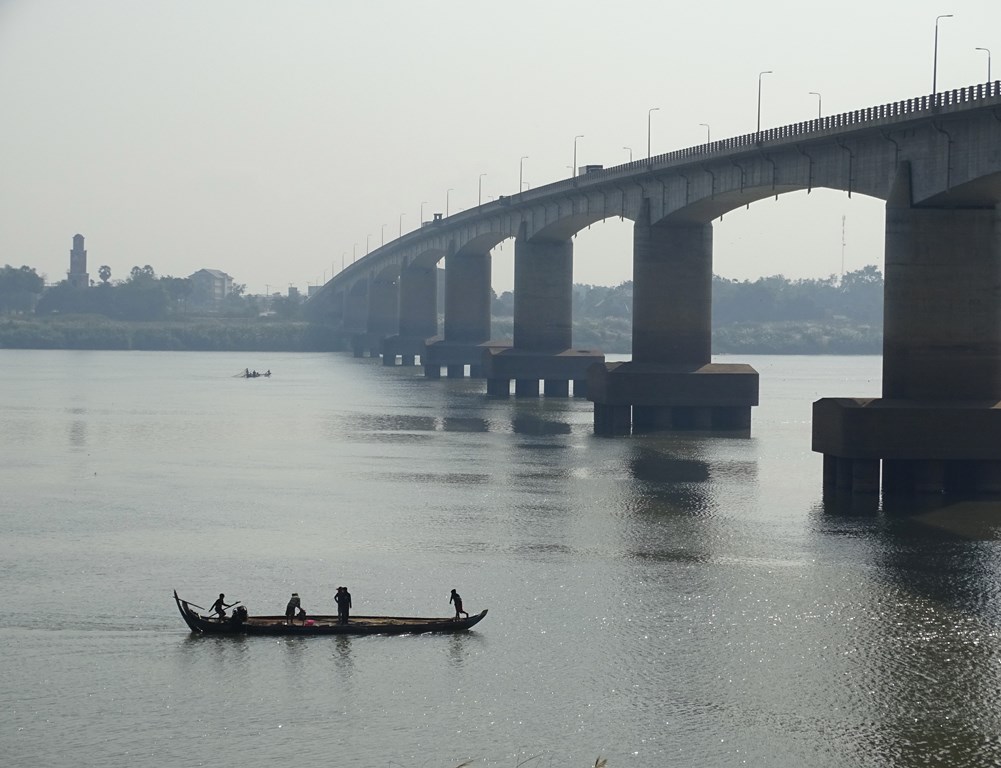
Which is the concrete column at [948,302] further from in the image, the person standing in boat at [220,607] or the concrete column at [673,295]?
the person standing in boat at [220,607]

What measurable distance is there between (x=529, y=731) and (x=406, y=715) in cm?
287

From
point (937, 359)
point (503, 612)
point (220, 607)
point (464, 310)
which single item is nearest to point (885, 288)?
point (937, 359)

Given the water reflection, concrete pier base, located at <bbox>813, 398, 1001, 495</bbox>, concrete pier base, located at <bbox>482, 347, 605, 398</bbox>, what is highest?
concrete pier base, located at <bbox>482, 347, 605, 398</bbox>

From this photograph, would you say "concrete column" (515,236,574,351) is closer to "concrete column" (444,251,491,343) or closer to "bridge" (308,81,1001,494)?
"bridge" (308,81,1001,494)

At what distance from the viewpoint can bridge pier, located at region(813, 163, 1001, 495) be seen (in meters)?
64.6

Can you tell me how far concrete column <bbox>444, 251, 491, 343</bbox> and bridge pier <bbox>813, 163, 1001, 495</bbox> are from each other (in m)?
97.7

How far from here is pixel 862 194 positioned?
73250 mm

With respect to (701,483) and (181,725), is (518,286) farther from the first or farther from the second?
(181,725)

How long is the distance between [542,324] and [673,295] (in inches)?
1329

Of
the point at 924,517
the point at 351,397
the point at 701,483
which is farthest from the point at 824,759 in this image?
the point at 351,397

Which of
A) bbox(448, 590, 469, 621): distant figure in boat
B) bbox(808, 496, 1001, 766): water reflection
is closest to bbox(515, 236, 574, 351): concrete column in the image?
bbox(808, 496, 1001, 766): water reflection

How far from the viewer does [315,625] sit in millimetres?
42906

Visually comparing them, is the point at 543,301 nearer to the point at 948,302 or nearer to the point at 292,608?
the point at 948,302

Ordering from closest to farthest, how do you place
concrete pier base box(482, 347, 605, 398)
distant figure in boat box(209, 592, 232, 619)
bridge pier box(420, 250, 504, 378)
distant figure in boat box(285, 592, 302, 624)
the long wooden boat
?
1. the long wooden boat
2. distant figure in boat box(209, 592, 232, 619)
3. distant figure in boat box(285, 592, 302, 624)
4. concrete pier base box(482, 347, 605, 398)
5. bridge pier box(420, 250, 504, 378)
